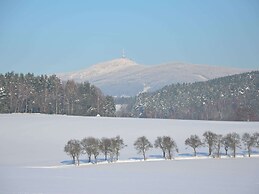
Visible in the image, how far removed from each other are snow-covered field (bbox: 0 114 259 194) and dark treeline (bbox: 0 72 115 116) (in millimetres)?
16386

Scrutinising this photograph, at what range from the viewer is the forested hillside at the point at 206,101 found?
536 ft

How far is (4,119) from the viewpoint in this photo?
93.8 m

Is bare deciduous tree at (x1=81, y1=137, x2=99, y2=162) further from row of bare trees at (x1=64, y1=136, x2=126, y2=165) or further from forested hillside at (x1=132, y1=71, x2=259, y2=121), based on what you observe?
forested hillside at (x1=132, y1=71, x2=259, y2=121)

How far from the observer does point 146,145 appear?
68188 mm

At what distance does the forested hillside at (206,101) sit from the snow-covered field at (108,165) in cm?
6434

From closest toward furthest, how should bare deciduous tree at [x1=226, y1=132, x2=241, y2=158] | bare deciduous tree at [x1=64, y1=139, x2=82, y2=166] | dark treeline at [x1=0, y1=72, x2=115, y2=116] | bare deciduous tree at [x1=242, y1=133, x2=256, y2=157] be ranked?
bare deciduous tree at [x1=64, y1=139, x2=82, y2=166] < bare deciduous tree at [x1=226, y1=132, x2=241, y2=158] < bare deciduous tree at [x1=242, y1=133, x2=256, y2=157] < dark treeline at [x1=0, y1=72, x2=115, y2=116]

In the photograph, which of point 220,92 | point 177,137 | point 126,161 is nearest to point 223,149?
point 177,137

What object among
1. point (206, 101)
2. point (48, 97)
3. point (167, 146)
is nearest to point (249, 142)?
point (167, 146)

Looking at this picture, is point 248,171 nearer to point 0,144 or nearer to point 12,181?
point 12,181

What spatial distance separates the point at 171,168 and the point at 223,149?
25308 millimetres

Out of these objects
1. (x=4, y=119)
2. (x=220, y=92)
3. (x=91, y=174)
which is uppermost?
(x=220, y=92)

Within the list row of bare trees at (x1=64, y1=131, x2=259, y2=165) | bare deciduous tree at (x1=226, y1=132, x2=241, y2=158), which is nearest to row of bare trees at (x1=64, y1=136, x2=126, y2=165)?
row of bare trees at (x1=64, y1=131, x2=259, y2=165)

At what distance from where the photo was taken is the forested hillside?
536 ft

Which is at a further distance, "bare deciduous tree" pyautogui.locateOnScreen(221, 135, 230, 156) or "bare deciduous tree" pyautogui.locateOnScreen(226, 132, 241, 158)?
"bare deciduous tree" pyautogui.locateOnScreen(221, 135, 230, 156)
